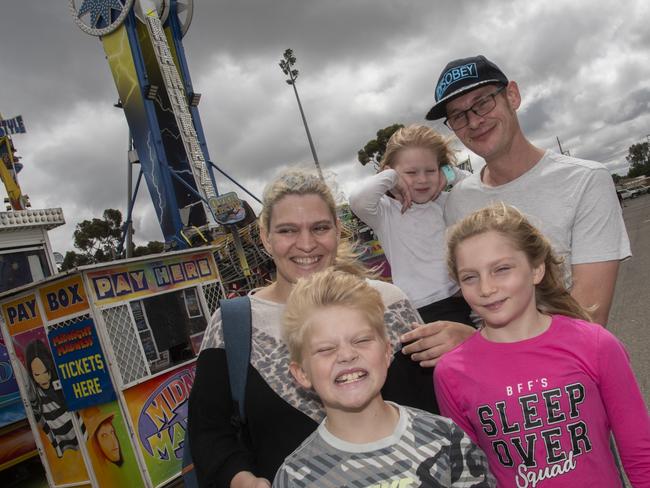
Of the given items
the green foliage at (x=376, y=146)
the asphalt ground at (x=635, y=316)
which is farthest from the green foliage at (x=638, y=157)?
the asphalt ground at (x=635, y=316)

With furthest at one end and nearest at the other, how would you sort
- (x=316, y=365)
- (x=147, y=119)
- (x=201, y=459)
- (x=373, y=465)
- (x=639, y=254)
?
(x=147, y=119)
(x=639, y=254)
(x=201, y=459)
(x=316, y=365)
(x=373, y=465)

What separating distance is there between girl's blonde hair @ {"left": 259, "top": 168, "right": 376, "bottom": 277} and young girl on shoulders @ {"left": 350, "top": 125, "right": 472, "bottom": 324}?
1.89ft

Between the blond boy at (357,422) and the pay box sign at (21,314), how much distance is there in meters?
5.21

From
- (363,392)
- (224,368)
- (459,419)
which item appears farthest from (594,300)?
(224,368)

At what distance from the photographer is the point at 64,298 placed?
553cm

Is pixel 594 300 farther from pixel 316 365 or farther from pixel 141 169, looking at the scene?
pixel 141 169

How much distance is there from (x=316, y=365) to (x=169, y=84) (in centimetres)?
2228

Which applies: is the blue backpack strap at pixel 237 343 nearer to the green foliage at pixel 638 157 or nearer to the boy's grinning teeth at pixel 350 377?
the boy's grinning teeth at pixel 350 377

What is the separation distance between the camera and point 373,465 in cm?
→ 145

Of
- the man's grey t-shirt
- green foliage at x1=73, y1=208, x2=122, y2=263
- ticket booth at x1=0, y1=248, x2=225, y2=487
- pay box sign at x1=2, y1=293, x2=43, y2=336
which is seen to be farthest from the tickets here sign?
green foliage at x1=73, y1=208, x2=122, y2=263

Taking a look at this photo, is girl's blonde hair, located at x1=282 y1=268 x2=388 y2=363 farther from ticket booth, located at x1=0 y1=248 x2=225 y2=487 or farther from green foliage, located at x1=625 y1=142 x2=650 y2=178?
green foliage, located at x1=625 y1=142 x2=650 y2=178

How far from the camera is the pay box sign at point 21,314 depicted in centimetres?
575

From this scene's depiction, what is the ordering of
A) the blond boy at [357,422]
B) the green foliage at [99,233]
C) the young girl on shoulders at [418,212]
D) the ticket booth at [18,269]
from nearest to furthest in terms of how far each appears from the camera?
the blond boy at [357,422], the young girl on shoulders at [418,212], the ticket booth at [18,269], the green foliage at [99,233]

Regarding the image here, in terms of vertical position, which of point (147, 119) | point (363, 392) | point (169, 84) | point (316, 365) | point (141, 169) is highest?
point (169, 84)
